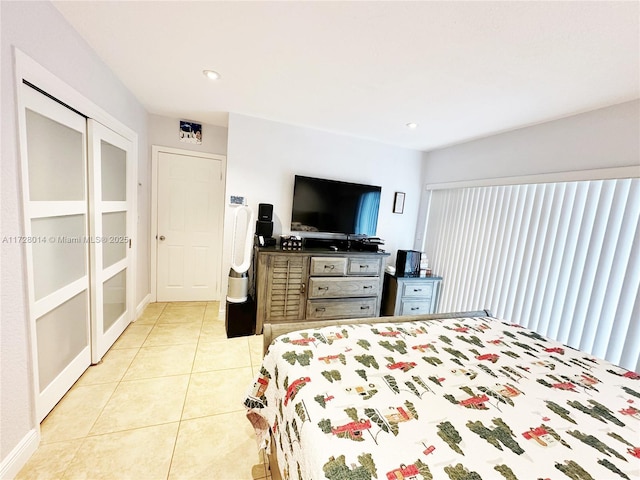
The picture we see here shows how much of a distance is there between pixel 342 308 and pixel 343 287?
0.87ft

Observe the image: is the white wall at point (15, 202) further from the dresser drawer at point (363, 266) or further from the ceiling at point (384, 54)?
the dresser drawer at point (363, 266)

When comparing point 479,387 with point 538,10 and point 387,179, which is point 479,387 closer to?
point 538,10

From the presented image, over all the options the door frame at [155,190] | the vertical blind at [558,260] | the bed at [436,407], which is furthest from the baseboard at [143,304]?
the vertical blind at [558,260]

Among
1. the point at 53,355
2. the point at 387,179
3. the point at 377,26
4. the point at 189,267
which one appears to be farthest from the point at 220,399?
the point at 387,179

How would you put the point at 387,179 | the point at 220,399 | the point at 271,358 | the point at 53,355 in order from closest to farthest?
1. the point at 271,358
2. the point at 53,355
3. the point at 220,399
4. the point at 387,179

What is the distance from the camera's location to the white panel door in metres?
3.28

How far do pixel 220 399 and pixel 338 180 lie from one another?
2.61 meters

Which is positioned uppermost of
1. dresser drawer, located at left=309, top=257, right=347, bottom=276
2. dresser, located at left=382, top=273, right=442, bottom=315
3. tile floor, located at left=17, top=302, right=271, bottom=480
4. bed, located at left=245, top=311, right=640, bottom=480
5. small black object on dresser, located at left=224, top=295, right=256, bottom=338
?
dresser drawer, located at left=309, top=257, right=347, bottom=276

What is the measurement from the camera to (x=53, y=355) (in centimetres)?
164

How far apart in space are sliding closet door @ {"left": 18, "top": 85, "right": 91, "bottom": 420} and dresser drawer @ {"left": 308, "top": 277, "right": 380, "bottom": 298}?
77.3 inches

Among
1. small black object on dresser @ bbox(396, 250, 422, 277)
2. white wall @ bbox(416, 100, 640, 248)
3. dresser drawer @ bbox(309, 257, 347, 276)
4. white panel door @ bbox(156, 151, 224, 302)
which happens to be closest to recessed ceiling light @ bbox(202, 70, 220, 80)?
white panel door @ bbox(156, 151, 224, 302)

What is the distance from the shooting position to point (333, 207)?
3199 millimetres

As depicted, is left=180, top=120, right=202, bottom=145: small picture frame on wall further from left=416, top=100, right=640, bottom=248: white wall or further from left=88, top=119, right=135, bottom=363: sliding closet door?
left=416, top=100, right=640, bottom=248: white wall

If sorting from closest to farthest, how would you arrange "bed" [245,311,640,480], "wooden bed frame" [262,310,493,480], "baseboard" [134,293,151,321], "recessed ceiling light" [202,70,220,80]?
"bed" [245,311,640,480], "wooden bed frame" [262,310,493,480], "recessed ceiling light" [202,70,220,80], "baseboard" [134,293,151,321]
